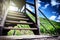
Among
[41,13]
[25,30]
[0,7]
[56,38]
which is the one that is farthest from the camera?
[0,7]

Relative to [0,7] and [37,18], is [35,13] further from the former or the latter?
[0,7]

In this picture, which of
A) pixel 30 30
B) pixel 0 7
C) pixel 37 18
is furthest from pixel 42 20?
pixel 0 7

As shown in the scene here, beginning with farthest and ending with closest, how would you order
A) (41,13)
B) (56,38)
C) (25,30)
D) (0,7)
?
(0,7) < (41,13) < (25,30) < (56,38)

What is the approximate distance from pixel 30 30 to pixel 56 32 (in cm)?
39

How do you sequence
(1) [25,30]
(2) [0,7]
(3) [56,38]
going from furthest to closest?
(2) [0,7], (1) [25,30], (3) [56,38]

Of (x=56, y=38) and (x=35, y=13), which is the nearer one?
(x=56, y=38)

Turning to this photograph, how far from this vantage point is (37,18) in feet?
6.95

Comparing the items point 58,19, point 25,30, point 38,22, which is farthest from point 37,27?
point 58,19

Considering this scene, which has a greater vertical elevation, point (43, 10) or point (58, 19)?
point (43, 10)

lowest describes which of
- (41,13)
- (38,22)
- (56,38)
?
(56,38)

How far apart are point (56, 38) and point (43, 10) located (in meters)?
0.61

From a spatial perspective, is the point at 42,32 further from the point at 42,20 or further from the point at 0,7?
the point at 0,7

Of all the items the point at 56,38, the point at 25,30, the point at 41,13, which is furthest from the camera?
the point at 41,13

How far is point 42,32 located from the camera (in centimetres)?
203
